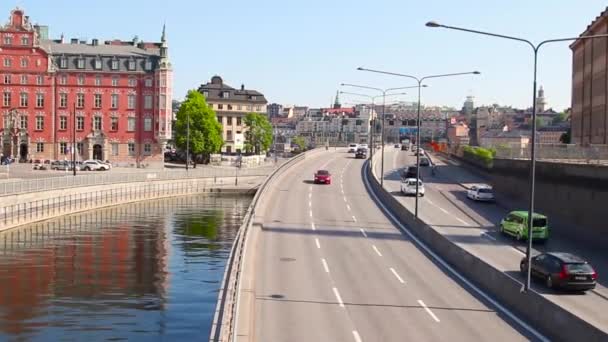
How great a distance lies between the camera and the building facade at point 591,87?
235 feet

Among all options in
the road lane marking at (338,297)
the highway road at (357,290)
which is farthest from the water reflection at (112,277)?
the road lane marking at (338,297)

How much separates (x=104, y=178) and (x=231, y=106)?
326ft

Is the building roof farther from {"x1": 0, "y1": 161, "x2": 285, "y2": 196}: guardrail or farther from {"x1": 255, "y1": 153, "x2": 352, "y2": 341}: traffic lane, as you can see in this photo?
{"x1": 255, "y1": 153, "x2": 352, "y2": 341}: traffic lane

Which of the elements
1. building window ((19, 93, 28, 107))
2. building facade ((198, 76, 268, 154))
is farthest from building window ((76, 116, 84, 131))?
building facade ((198, 76, 268, 154))

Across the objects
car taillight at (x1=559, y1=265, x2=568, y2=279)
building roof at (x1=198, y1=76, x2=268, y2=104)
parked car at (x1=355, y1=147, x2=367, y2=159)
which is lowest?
car taillight at (x1=559, y1=265, x2=568, y2=279)

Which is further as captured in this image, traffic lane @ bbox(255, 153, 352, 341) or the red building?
the red building

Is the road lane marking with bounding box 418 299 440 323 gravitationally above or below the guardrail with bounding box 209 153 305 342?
below

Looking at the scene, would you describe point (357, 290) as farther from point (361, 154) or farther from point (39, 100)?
point (39, 100)

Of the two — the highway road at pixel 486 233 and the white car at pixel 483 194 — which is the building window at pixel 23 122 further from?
the white car at pixel 483 194

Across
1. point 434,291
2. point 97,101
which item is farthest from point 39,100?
point 434,291

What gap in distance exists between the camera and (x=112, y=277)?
4228 cm

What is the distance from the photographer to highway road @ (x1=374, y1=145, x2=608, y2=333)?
2656cm

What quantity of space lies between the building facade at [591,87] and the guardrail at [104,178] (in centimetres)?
4606

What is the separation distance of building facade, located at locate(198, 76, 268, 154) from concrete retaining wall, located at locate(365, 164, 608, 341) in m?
139
